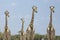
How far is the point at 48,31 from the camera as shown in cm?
2870

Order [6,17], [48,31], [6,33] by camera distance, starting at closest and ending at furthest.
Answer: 1. [48,31]
2. [6,33]
3. [6,17]

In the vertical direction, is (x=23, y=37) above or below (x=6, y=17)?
below

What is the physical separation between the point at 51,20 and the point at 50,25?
99 centimetres

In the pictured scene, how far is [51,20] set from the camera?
29.9 metres

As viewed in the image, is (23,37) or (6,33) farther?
(23,37)

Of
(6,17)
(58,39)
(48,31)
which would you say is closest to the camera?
(48,31)

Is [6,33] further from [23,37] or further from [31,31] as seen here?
[23,37]

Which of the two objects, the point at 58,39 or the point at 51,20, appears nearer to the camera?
the point at 51,20

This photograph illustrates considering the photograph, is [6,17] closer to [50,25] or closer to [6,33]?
[6,33]

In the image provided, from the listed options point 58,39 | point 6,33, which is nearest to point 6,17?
point 6,33

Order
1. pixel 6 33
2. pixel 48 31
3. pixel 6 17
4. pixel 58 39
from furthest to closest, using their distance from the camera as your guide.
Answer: pixel 58 39, pixel 6 17, pixel 6 33, pixel 48 31

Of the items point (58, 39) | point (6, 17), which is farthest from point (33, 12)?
point (58, 39)

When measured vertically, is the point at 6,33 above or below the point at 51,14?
below

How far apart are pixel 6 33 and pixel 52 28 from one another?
477 centimetres
